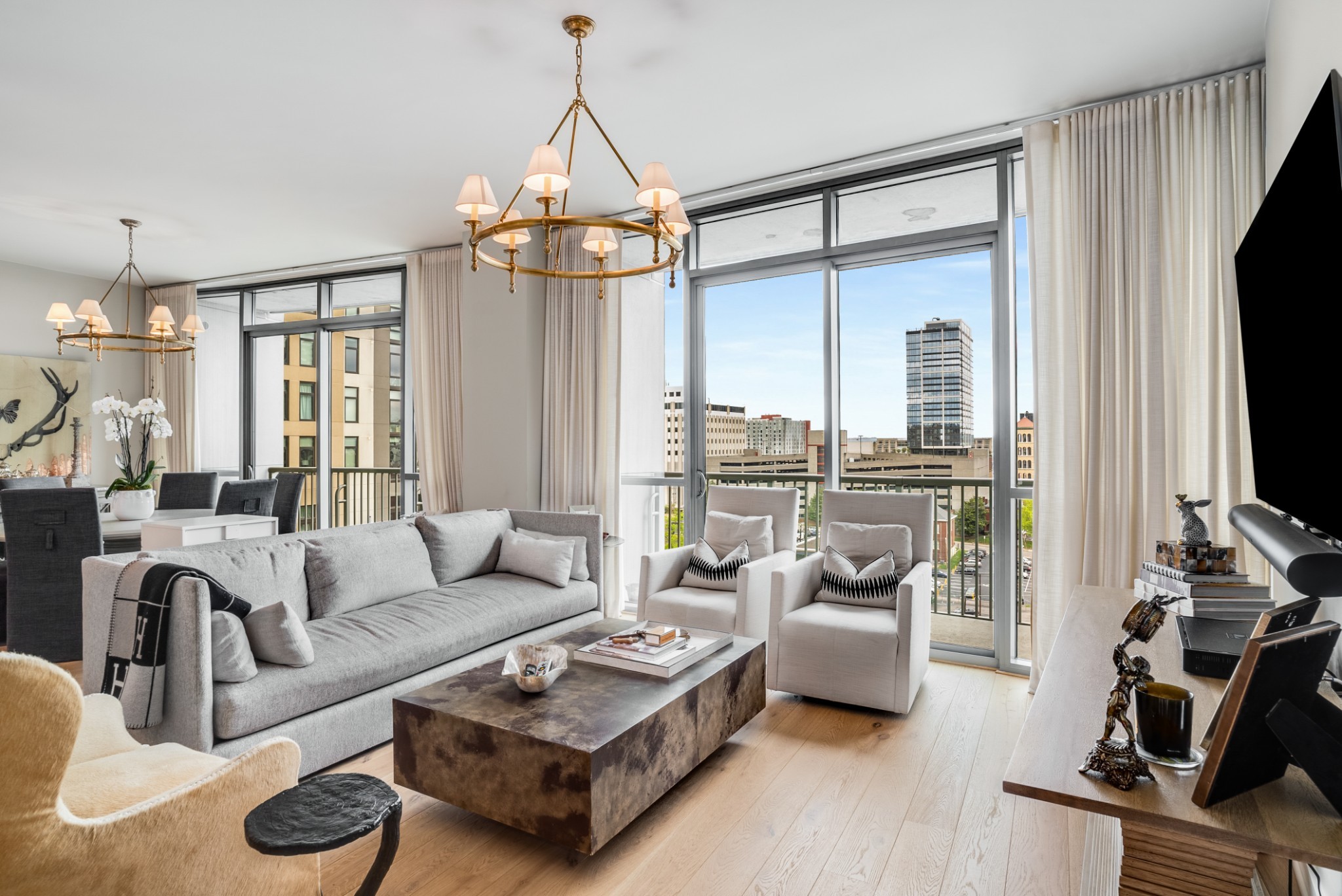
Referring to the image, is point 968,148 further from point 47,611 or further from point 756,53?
point 47,611

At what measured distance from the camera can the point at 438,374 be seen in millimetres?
5527

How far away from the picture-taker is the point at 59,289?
624 cm

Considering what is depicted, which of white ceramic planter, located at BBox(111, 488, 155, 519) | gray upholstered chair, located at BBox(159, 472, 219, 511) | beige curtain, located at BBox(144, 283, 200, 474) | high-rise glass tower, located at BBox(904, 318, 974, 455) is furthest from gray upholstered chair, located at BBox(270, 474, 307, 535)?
high-rise glass tower, located at BBox(904, 318, 974, 455)

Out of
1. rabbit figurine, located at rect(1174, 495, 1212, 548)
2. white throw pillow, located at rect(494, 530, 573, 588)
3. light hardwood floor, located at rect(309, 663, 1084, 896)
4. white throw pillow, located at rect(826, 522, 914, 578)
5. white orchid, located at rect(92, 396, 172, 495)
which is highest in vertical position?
white orchid, located at rect(92, 396, 172, 495)

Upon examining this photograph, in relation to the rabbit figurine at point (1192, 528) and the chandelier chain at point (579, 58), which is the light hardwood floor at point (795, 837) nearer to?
the rabbit figurine at point (1192, 528)

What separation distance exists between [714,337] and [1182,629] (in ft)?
10.9

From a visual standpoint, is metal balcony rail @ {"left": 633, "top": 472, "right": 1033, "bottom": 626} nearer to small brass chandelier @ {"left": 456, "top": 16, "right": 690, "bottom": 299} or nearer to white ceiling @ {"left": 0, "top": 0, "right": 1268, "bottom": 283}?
white ceiling @ {"left": 0, "top": 0, "right": 1268, "bottom": 283}

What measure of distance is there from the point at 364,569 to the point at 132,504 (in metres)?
2.16

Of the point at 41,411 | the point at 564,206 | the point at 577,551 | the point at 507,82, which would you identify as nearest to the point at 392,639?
the point at 577,551

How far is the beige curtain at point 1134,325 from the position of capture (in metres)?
2.90

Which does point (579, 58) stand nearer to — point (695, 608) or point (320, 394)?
point (695, 608)

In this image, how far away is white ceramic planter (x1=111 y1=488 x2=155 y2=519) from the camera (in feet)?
14.0

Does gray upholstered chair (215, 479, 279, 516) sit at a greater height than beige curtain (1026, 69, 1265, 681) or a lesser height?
lesser

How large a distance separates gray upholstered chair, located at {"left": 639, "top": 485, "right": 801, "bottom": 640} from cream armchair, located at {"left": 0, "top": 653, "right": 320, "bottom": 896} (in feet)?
6.87
